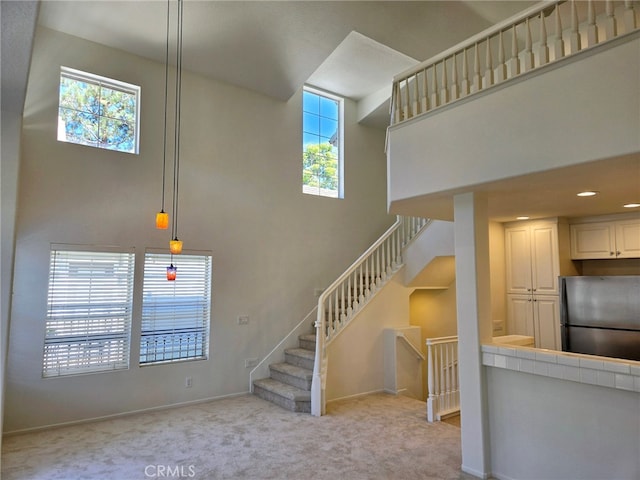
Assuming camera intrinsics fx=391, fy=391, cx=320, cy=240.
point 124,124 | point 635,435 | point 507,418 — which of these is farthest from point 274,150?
point 635,435

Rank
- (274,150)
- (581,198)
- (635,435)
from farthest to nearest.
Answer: (274,150), (581,198), (635,435)

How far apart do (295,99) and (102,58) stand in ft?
9.45

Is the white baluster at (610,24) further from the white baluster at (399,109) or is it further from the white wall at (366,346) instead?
the white wall at (366,346)

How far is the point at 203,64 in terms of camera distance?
18.0 feet

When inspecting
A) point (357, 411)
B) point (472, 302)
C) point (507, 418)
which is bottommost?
point (357, 411)

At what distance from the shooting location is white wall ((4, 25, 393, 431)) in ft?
14.5

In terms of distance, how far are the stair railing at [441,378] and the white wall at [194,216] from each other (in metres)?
2.32

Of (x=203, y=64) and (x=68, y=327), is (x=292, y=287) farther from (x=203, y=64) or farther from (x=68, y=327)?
(x=203, y=64)

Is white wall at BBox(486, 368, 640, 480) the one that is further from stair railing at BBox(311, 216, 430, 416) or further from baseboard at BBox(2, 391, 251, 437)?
baseboard at BBox(2, 391, 251, 437)

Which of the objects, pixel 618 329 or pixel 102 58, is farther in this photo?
pixel 102 58

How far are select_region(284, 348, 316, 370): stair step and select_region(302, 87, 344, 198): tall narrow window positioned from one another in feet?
8.70

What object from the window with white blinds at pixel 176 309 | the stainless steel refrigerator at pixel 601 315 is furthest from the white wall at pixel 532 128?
the window with white blinds at pixel 176 309

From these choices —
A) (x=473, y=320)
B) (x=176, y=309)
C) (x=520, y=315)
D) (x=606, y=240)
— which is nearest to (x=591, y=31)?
(x=473, y=320)

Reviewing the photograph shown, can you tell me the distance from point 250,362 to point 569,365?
421 centimetres
